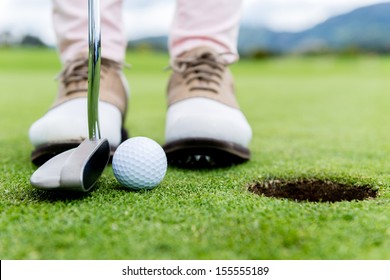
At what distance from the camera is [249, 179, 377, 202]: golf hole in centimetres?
184

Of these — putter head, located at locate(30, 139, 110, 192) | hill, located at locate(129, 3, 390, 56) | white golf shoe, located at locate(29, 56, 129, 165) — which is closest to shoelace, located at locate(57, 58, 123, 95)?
white golf shoe, located at locate(29, 56, 129, 165)

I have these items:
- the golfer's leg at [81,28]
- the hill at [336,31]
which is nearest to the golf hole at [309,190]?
the golfer's leg at [81,28]

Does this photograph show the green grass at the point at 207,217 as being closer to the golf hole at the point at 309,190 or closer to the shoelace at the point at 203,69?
the golf hole at the point at 309,190

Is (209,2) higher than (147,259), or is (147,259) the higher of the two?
(209,2)

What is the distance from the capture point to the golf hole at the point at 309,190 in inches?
72.4

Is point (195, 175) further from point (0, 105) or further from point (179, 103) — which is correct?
point (0, 105)

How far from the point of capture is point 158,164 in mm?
1771

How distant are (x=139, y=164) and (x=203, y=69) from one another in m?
0.75

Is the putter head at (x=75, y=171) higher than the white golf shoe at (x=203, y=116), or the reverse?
the white golf shoe at (x=203, y=116)

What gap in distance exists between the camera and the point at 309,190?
6.26 feet

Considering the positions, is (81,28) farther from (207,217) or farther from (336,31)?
(336,31)

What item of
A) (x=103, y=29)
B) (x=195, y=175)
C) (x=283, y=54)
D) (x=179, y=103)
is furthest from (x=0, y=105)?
(x=283, y=54)

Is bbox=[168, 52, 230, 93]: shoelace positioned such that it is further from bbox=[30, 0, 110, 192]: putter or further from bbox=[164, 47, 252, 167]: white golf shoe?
bbox=[30, 0, 110, 192]: putter

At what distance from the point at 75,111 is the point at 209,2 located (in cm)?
→ 81
